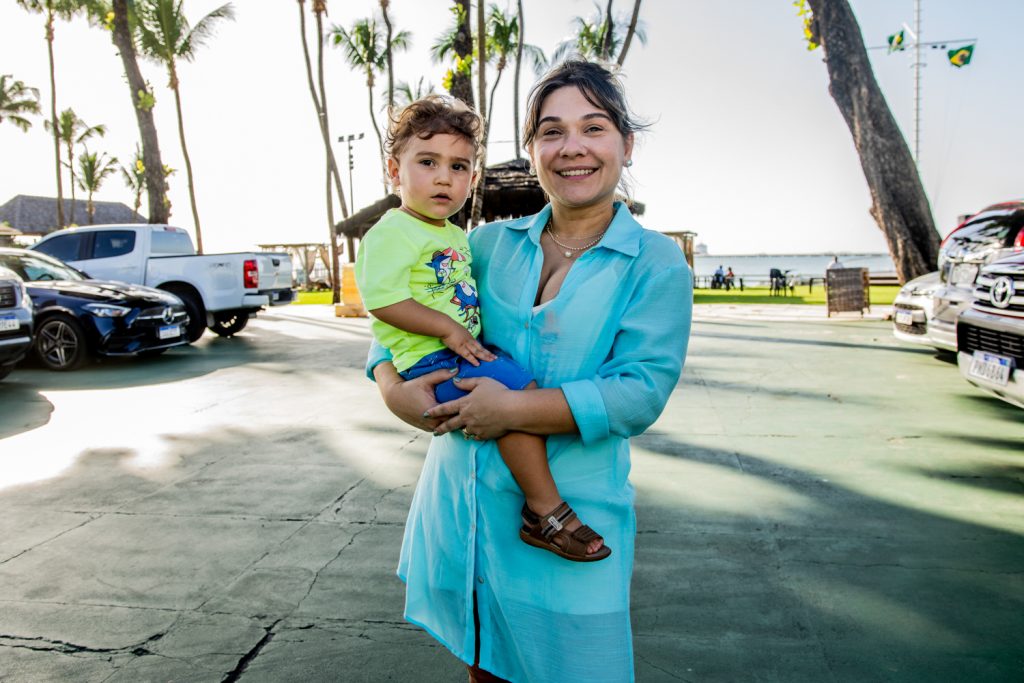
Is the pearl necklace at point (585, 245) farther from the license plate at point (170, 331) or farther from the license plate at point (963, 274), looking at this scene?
the license plate at point (170, 331)

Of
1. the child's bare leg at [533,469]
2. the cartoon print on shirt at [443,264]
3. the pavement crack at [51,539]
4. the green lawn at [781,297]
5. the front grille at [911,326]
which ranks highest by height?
the cartoon print on shirt at [443,264]

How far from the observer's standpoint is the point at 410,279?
1.80 m

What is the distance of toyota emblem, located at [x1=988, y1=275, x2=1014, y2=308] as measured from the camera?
16.1 feet

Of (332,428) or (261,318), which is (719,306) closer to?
(261,318)

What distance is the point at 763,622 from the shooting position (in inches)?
111

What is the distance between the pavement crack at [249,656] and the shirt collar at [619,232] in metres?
1.87

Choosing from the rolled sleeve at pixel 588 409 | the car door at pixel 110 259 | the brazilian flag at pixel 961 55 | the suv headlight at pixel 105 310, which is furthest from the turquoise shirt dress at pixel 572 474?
the brazilian flag at pixel 961 55

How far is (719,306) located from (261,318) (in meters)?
11.6

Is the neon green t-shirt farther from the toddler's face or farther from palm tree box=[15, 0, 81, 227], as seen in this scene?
palm tree box=[15, 0, 81, 227]

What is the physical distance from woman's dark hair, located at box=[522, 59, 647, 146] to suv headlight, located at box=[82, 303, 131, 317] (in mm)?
9142

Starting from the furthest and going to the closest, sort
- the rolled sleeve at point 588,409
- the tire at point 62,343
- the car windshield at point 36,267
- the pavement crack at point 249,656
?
the car windshield at point 36,267 → the tire at point 62,343 → the pavement crack at point 249,656 → the rolled sleeve at point 588,409

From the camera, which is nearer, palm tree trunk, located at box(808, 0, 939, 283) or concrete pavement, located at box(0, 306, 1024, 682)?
concrete pavement, located at box(0, 306, 1024, 682)

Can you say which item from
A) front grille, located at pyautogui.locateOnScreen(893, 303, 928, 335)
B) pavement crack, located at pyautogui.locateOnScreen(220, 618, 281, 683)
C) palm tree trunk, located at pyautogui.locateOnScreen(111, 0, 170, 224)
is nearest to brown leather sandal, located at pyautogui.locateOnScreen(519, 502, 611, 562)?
pavement crack, located at pyautogui.locateOnScreen(220, 618, 281, 683)

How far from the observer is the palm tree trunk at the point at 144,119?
1722 cm
